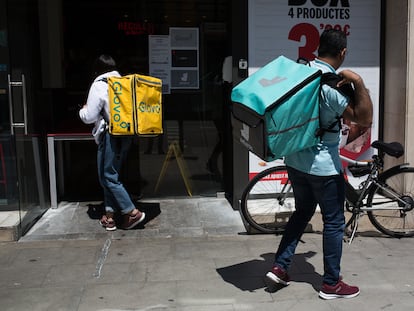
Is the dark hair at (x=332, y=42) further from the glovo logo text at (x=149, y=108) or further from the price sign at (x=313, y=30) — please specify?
the price sign at (x=313, y=30)

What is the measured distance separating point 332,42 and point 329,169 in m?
0.88

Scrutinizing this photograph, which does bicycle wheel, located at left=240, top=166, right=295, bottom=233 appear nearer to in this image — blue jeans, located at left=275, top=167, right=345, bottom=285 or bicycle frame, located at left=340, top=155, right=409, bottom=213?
bicycle frame, located at left=340, top=155, right=409, bottom=213

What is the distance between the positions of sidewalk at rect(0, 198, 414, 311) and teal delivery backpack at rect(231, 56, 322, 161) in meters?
1.19

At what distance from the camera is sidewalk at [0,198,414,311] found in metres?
3.88

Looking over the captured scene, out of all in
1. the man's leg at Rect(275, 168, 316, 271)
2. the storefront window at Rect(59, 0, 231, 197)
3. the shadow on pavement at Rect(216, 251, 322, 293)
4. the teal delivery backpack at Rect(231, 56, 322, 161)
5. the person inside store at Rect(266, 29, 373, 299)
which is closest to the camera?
the teal delivery backpack at Rect(231, 56, 322, 161)

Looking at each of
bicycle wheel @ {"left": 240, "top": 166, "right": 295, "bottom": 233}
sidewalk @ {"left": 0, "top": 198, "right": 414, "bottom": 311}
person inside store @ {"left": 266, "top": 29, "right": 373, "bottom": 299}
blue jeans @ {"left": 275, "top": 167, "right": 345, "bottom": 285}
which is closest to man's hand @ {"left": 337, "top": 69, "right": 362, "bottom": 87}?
person inside store @ {"left": 266, "top": 29, "right": 373, "bottom": 299}

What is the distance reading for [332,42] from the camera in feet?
11.9

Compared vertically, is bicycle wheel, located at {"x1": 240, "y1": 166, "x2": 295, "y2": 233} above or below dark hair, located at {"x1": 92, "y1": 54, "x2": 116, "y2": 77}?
below

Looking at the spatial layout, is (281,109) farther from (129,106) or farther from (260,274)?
(129,106)

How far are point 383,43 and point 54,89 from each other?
392cm

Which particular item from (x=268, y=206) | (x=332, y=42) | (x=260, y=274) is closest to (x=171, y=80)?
(x=268, y=206)

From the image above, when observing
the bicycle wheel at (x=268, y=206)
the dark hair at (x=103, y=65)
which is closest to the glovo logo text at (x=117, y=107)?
the dark hair at (x=103, y=65)

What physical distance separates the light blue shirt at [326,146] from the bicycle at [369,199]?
1.34 metres

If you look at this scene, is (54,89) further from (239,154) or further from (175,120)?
(239,154)
